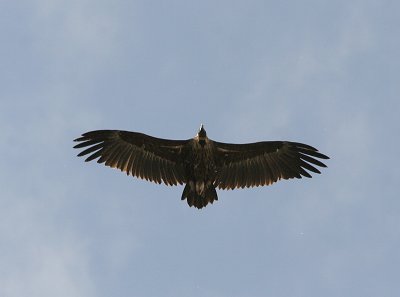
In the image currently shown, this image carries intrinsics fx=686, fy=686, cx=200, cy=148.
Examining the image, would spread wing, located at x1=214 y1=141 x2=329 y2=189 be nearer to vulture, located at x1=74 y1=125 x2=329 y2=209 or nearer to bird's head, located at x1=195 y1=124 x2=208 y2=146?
vulture, located at x1=74 y1=125 x2=329 y2=209

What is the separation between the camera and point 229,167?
2056 centimetres

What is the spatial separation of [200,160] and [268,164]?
2.32 metres

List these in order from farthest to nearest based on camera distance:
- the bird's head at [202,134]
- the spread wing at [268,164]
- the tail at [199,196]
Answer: the spread wing at [268,164]
the bird's head at [202,134]
the tail at [199,196]

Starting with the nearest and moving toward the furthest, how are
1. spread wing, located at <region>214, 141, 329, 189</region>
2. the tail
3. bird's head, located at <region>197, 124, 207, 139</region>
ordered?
the tail → bird's head, located at <region>197, 124, 207, 139</region> → spread wing, located at <region>214, 141, 329, 189</region>

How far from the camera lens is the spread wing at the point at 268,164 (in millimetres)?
20594

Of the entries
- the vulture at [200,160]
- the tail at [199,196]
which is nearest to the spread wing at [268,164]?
the vulture at [200,160]

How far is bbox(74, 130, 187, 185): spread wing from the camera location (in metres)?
20.1

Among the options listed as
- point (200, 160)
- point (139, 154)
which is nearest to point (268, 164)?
point (200, 160)

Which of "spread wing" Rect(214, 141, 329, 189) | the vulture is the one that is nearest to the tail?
the vulture

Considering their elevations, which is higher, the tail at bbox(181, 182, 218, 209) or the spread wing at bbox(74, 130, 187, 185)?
the spread wing at bbox(74, 130, 187, 185)

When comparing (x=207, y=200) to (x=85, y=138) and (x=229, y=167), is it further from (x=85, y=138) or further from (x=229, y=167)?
(x=85, y=138)

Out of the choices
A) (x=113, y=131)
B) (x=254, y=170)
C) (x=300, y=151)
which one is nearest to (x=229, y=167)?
(x=254, y=170)

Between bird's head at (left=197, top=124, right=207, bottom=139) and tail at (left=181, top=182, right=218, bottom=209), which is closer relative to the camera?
tail at (left=181, top=182, right=218, bottom=209)

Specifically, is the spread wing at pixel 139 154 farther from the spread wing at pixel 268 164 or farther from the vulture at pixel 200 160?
the spread wing at pixel 268 164
